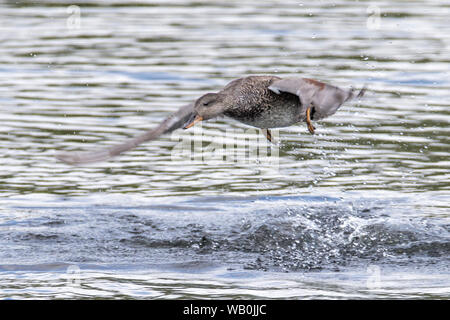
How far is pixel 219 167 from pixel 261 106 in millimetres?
2746

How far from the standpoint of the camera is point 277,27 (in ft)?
53.2

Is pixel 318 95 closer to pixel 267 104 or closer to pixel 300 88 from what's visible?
pixel 300 88

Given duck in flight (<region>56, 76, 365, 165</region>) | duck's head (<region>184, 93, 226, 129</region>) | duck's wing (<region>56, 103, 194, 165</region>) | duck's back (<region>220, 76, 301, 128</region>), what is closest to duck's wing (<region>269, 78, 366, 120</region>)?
duck in flight (<region>56, 76, 365, 165</region>)

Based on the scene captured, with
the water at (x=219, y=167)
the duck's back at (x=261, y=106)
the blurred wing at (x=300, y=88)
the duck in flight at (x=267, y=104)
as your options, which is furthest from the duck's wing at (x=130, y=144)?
the water at (x=219, y=167)

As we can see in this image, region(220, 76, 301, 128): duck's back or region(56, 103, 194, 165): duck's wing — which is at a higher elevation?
region(220, 76, 301, 128): duck's back

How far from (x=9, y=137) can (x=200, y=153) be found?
7.75 ft

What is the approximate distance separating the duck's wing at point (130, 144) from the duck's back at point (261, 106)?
435mm

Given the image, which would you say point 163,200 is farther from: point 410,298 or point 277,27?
point 277,27

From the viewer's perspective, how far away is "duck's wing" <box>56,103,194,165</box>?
6.38 m

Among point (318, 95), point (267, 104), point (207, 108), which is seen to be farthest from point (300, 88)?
point (207, 108)

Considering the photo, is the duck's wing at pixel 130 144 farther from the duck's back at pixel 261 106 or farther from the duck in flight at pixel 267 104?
the duck's back at pixel 261 106

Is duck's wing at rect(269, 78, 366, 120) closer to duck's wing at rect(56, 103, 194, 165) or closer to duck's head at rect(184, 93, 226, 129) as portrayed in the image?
duck's head at rect(184, 93, 226, 129)

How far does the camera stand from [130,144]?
6.89 m
